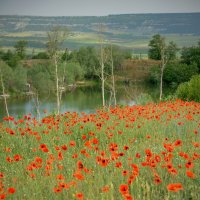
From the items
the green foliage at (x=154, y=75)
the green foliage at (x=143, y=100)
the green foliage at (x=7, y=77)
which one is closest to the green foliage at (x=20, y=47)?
the green foliage at (x=7, y=77)

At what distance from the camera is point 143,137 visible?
704cm

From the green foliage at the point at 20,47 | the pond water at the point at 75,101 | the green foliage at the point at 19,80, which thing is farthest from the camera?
the green foliage at the point at 20,47

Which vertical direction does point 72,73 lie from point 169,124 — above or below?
below

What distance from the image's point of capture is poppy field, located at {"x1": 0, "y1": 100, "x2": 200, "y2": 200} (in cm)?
362

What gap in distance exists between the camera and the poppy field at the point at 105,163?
362 centimetres

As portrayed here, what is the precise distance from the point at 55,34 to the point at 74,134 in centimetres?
2140

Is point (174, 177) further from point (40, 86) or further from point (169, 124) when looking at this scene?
point (40, 86)

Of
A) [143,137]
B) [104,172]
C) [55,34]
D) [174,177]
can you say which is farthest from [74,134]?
[55,34]

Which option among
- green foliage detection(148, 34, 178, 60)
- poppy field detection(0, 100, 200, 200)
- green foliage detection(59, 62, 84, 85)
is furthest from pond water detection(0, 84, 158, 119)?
poppy field detection(0, 100, 200, 200)

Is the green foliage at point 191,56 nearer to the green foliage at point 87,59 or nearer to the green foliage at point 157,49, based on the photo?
the green foliage at point 157,49

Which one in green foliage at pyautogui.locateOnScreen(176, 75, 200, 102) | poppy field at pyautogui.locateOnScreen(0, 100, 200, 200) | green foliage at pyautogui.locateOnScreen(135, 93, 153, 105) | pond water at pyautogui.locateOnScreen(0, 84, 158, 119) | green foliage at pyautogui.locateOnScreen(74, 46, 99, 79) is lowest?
pond water at pyautogui.locateOnScreen(0, 84, 158, 119)

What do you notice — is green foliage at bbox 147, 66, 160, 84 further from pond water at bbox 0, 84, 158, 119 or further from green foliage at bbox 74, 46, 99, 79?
pond water at bbox 0, 84, 158, 119

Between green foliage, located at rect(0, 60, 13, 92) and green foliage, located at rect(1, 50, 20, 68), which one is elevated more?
green foliage, located at rect(1, 50, 20, 68)

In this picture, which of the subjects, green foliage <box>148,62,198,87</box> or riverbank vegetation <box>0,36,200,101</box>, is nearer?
riverbank vegetation <box>0,36,200,101</box>
